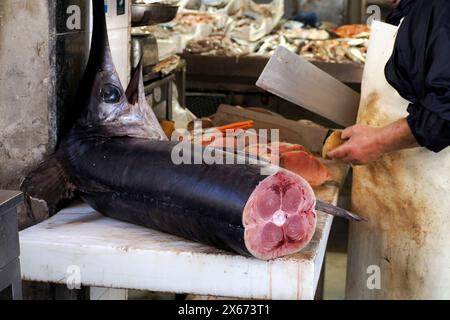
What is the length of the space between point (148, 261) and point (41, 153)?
0.75 metres

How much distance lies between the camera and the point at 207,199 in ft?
7.53

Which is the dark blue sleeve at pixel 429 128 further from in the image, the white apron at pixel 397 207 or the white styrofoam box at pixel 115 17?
the white styrofoam box at pixel 115 17

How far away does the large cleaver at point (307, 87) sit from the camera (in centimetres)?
321

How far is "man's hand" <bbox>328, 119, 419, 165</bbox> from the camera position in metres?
2.96

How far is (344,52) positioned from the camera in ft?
23.0

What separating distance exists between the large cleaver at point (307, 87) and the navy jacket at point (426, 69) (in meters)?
0.46

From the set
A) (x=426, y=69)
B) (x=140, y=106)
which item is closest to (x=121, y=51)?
(x=140, y=106)

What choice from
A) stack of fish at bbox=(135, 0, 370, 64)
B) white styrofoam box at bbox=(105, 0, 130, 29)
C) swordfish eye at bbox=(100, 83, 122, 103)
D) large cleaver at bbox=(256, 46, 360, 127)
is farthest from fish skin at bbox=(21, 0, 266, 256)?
stack of fish at bbox=(135, 0, 370, 64)

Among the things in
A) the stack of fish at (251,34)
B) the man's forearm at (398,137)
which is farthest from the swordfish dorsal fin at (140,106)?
the stack of fish at (251,34)

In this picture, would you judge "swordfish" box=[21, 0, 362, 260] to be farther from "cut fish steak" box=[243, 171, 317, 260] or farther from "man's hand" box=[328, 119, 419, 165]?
"man's hand" box=[328, 119, 419, 165]

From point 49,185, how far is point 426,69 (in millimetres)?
1559

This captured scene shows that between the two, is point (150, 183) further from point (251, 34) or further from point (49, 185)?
point (251, 34)

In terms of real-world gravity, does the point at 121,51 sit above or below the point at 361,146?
above
